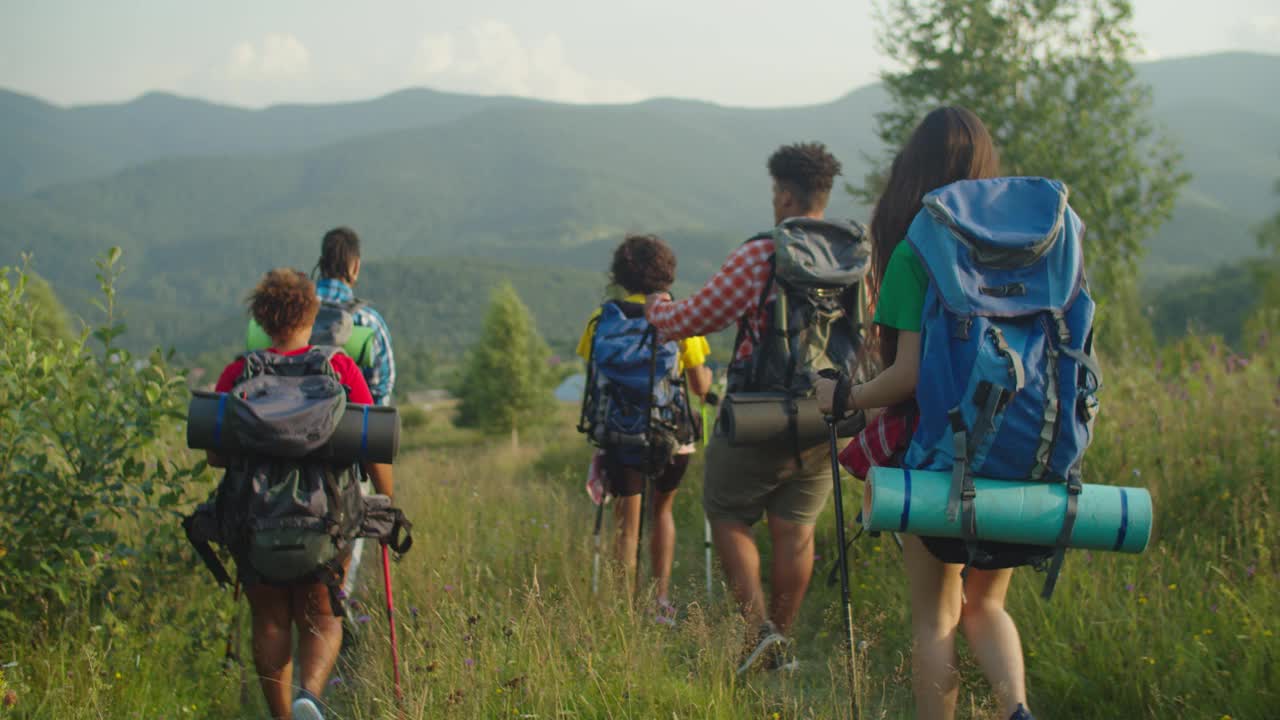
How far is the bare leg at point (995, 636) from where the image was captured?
242cm

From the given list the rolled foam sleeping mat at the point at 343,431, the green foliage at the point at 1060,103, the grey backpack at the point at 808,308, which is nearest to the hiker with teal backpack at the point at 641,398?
the grey backpack at the point at 808,308

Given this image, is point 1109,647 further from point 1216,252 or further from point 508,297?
point 1216,252

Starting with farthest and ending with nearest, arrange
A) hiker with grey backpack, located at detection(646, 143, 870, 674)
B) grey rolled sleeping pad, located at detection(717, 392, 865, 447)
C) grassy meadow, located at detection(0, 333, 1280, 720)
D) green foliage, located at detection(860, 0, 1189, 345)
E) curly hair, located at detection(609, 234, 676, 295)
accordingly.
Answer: green foliage, located at detection(860, 0, 1189, 345) < curly hair, located at detection(609, 234, 676, 295) < hiker with grey backpack, located at detection(646, 143, 870, 674) < grey rolled sleeping pad, located at detection(717, 392, 865, 447) < grassy meadow, located at detection(0, 333, 1280, 720)

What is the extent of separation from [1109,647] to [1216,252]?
759 feet

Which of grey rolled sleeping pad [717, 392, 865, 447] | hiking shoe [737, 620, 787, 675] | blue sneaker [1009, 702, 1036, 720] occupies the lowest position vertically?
hiking shoe [737, 620, 787, 675]

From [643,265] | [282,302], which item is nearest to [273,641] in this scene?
[282,302]

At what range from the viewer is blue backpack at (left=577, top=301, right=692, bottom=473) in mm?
4324

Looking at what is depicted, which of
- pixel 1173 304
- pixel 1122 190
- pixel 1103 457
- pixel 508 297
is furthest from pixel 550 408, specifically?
pixel 1173 304

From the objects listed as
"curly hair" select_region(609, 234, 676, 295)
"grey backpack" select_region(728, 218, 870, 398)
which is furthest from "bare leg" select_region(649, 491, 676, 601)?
"grey backpack" select_region(728, 218, 870, 398)

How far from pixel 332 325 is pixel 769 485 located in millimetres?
2069

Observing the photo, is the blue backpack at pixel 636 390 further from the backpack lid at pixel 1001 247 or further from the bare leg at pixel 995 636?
the backpack lid at pixel 1001 247

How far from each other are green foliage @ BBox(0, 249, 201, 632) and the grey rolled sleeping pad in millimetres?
2320

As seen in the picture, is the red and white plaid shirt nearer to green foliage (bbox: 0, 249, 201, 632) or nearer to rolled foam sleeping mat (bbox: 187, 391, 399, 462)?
rolled foam sleeping mat (bbox: 187, 391, 399, 462)

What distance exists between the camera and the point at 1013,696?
2.41m
